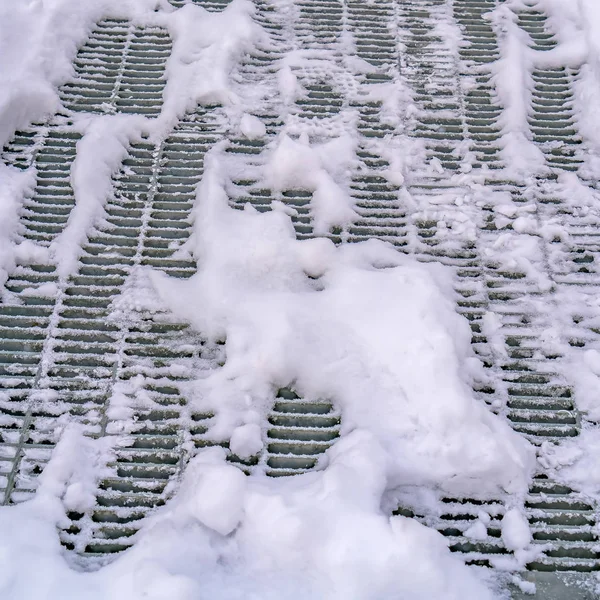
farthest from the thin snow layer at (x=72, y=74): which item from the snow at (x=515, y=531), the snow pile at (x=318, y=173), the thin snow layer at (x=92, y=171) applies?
the snow at (x=515, y=531)

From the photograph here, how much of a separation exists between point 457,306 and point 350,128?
25.4 inches

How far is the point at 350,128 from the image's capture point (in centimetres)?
203

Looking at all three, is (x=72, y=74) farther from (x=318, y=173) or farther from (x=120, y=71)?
(x=318, y=173)

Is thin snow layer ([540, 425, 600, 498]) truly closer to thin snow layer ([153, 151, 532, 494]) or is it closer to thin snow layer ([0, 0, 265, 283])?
thin snow layer ([153, 151, 532, 494])

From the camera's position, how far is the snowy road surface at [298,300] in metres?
1.30

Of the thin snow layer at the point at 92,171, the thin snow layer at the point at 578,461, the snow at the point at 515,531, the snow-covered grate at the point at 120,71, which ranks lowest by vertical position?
the snow at the point at 515,531

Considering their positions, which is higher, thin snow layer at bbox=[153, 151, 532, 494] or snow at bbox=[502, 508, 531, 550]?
thin snow layer at bbox=[153, 151, 532, 494]

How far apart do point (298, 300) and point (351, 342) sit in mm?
159

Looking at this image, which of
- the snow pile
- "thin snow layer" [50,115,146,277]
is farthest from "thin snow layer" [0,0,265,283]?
the snow pile

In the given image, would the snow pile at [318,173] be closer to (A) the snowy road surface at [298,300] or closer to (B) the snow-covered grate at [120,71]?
(A) the snowy road surface at [298,300]

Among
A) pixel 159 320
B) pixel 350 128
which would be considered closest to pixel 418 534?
pixel 159 320

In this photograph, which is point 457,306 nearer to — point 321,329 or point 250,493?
point 321,329

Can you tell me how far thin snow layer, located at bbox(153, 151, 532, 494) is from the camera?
140 cm

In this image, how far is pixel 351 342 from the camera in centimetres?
156
